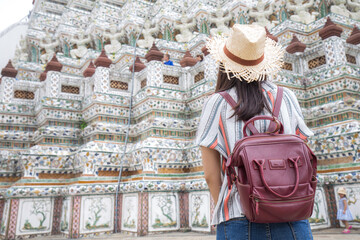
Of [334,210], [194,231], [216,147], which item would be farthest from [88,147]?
[216,147]

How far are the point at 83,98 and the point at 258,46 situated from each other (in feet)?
20.3

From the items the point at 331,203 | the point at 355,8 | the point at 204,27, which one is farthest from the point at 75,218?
the point at 355,8

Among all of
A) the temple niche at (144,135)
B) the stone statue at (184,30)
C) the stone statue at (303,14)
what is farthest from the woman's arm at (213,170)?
the stone statue at (184,30)

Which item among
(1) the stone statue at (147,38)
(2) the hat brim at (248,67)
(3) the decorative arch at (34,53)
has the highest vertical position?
(3) the decorative arch at (34,53)

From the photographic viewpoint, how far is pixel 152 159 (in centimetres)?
571

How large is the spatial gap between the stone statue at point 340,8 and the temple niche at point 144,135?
0.07 feet

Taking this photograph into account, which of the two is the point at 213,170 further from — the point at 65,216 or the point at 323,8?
the point at 323,8

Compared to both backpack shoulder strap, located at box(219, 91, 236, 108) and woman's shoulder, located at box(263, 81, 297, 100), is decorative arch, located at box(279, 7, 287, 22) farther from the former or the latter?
backpack shoulder strap, located at box(219, 91, 236, 108)

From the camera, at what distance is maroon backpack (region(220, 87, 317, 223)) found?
1.33 metres

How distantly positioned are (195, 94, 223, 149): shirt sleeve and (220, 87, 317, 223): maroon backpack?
211mm

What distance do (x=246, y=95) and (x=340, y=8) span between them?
7.17m

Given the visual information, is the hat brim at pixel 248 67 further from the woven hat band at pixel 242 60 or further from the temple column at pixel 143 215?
the temple column at pixel 143 215

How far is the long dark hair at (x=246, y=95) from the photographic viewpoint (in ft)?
5.15

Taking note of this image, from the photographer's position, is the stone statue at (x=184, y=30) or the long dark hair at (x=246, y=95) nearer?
the long dark hair at (x=246, y=95)
